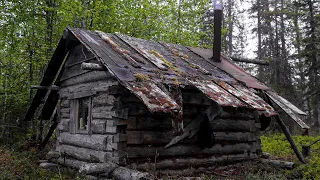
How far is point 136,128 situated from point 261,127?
18.3 ft

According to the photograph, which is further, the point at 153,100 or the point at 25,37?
the point at 25,37

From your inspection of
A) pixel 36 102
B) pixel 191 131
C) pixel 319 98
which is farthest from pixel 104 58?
pixel 319 98

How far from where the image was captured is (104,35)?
10711 millimetres

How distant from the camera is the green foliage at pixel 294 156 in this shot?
8.54m

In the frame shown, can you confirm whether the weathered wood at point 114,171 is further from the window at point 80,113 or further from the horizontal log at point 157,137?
the window at point 80,113

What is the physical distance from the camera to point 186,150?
9.01 metres

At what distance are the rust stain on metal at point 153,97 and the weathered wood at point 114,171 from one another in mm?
1438

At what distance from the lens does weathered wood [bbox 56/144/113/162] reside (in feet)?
27.5

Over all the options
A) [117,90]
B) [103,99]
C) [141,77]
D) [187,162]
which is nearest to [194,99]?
[187,162]

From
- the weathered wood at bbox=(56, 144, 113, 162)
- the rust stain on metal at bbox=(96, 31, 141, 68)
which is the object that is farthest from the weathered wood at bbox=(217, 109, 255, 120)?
the weathered wood at bbox=(56, 144, 113, 162)

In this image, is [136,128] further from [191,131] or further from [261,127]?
[261,127]

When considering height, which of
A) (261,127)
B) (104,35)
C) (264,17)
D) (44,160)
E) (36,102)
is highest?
(264,17)

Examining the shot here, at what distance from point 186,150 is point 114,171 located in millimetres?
2435

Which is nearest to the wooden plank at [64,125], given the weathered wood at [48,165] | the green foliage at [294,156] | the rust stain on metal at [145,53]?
the weathered wood at [48,165]
